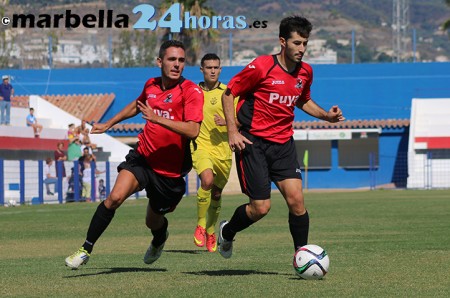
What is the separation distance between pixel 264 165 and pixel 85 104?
146ft

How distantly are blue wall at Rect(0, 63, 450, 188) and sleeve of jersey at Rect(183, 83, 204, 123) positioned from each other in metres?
44.7

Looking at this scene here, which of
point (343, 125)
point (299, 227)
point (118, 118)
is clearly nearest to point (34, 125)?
point (343, 125)

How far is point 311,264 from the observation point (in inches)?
393

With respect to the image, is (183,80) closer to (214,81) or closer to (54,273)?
(54,273)

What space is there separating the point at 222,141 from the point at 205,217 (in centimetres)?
121

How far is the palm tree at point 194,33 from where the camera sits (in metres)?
69.1

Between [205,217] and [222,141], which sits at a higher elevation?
[222,141]

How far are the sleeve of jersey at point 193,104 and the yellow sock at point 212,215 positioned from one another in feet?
12.8

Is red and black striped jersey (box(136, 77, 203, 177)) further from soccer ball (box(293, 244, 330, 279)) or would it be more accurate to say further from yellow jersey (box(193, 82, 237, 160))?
yellow jersey (box(193, 82, 237, 160))

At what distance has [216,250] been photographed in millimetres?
14445

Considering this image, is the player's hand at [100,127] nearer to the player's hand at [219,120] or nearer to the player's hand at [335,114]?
the player's hand at [335,114]

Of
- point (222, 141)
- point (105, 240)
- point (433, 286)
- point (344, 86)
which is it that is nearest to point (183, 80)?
point (433, 286)

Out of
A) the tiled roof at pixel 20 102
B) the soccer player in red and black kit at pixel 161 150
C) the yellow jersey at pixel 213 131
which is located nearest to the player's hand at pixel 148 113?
the soccer player in red and black kit at pixel 161 150

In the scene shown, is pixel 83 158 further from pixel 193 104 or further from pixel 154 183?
pixel 193 104
